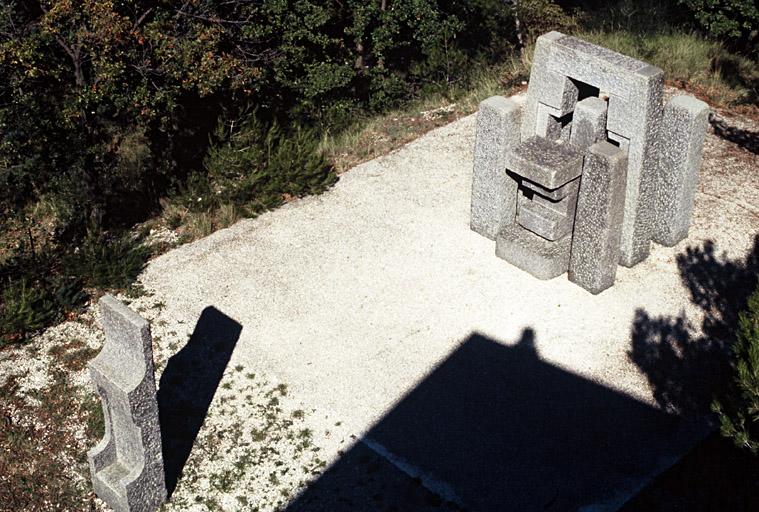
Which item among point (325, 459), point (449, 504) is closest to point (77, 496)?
point (325, 459)

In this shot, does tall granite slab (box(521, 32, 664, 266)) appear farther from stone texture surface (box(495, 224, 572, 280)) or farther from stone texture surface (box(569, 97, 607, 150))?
stone texture surface (box(495, 224, 572, 280))

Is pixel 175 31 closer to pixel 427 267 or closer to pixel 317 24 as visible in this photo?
pixel 317 24

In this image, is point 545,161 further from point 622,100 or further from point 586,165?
point 622,100

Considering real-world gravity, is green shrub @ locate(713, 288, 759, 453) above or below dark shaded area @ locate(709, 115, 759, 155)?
above

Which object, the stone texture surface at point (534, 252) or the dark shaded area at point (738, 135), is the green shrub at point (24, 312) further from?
the dark shaded area at point (738, 135)

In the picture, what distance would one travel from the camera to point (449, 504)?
7.53 metres

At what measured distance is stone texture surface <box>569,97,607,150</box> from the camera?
9.42 meters

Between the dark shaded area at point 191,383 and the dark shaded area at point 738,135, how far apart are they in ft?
20.9

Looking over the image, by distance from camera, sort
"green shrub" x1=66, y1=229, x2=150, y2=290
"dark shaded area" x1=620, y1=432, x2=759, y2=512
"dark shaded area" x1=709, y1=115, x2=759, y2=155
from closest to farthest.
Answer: "dark shaded area" x1=620, y1=432, x2=759, y2=512, "green shrub" x1=66, y1=229, x2=150, y2=290, "dark shaded area" x1=709, y1=115, x2=759, y2=155

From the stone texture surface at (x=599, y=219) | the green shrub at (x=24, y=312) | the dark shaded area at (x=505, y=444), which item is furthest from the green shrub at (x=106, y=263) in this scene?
the stone texture surface at (x=599, y=219)

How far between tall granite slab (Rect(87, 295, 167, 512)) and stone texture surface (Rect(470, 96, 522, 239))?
4.21m

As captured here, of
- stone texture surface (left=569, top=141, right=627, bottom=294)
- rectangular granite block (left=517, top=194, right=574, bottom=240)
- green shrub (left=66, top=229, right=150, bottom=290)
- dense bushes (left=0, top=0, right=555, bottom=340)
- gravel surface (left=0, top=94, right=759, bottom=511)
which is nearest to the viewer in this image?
gravel surface (left=0, top=94, right=759, bottom=511)

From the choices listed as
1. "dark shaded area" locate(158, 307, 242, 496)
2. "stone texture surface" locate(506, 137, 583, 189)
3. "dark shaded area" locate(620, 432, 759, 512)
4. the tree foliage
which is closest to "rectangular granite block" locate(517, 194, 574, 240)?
"stone texture surface" locate(506, 137, 583, 189)

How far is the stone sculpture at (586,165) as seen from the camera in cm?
905
